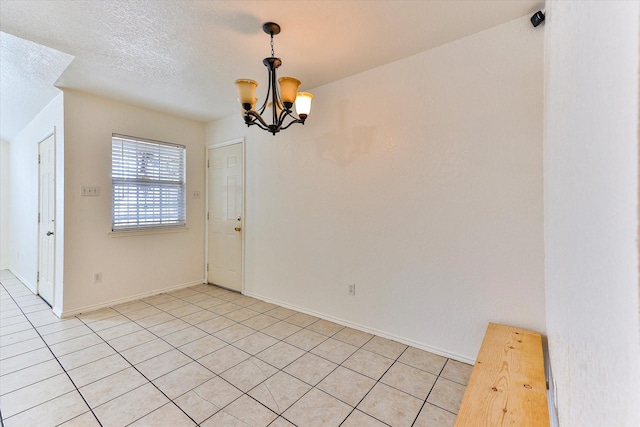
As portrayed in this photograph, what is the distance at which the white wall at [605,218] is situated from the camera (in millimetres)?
305

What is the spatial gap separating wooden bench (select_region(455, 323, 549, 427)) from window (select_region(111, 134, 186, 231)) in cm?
397

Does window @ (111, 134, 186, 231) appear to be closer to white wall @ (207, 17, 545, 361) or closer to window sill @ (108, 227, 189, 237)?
window sill @ (108, 227, 189, 237)

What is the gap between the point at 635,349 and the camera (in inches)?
11.7

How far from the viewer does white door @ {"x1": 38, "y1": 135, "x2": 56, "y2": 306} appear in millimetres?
3316

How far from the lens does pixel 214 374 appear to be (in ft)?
6.80

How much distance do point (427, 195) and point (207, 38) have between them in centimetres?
216

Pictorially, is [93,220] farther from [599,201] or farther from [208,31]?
[599,201]

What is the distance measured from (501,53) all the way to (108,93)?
3964 millimetres

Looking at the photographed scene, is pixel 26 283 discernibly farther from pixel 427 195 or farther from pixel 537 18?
pixel 537 18

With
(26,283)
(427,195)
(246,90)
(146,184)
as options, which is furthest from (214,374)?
(26,283)

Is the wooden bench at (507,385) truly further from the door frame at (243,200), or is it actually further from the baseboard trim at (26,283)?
the baseboard trim at (26,283)

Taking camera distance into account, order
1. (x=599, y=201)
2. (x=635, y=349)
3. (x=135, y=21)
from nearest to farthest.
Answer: (x=635, y=349) → (x=599, y=201) → (x=135, y=21)

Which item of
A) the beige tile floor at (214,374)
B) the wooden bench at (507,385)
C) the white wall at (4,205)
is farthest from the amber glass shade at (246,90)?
the white wall at (4,205)

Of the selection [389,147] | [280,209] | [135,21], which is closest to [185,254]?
[280,209]
